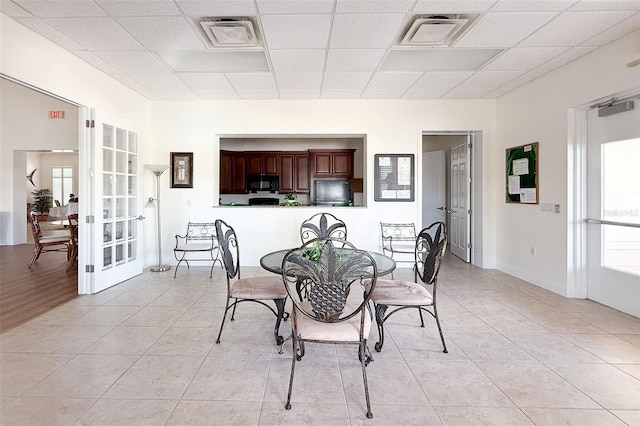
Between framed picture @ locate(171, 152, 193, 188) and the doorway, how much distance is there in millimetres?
3938

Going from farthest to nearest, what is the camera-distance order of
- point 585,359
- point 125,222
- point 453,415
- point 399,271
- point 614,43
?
point 399,271, point 125,222, point 614,43, point 585,359, point 453,415

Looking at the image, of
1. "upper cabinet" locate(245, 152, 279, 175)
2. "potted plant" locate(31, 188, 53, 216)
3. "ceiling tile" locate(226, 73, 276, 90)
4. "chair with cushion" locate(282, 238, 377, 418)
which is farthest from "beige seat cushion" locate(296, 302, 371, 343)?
"potted plant" locate(31, 188, 53, 216)

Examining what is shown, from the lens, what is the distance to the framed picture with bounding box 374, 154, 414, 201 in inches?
204

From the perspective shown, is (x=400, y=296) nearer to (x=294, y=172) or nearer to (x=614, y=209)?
(x=614, y=209)

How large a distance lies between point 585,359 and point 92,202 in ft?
16.5

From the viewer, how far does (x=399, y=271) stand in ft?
16.4

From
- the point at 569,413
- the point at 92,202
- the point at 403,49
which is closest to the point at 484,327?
the point at 569,413

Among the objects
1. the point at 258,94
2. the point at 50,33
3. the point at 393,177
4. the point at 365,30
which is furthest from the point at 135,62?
the point at 393,177

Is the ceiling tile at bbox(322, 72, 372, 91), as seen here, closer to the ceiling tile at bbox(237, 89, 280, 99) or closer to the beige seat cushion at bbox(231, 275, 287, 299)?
the ceiling tile at bbox(237, 89, 280, 99)

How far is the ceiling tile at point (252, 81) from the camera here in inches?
162

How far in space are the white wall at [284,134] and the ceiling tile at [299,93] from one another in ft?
0.50

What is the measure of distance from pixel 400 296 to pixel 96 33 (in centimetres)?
369

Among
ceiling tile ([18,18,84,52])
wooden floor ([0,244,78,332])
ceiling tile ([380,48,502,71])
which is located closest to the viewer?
ceiling tile ([18,18,84,52])

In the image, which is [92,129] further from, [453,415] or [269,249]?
[453,415]
